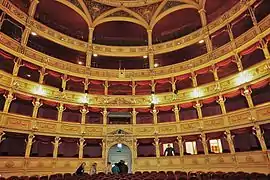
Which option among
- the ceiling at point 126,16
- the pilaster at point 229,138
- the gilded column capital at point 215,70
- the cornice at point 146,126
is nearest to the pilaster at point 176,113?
the cornice at point 146,126

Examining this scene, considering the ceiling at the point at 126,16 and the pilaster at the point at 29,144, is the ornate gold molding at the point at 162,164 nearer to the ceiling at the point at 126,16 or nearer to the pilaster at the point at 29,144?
the pilaster at the point at 29,144

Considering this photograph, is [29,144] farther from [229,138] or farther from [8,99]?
[229,138]

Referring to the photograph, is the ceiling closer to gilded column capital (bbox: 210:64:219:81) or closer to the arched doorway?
gilded column capital (bbox: 210:64:219:81)

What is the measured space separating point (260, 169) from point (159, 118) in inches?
364

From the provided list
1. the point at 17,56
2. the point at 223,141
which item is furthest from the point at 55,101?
the point at 223,141

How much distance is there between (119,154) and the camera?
16.1 meters

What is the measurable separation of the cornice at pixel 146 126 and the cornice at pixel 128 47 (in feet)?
23.6

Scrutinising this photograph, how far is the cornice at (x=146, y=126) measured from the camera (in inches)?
459

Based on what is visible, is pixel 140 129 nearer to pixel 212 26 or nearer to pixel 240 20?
pixel 212 26

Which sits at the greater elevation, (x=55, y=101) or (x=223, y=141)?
(x=55, y=101)

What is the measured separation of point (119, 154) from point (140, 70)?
8.13 metres

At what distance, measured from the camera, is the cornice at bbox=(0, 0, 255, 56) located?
13.5m

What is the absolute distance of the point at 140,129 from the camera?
15.8 metres

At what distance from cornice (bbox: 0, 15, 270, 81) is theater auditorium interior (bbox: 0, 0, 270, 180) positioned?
0.08 metres
